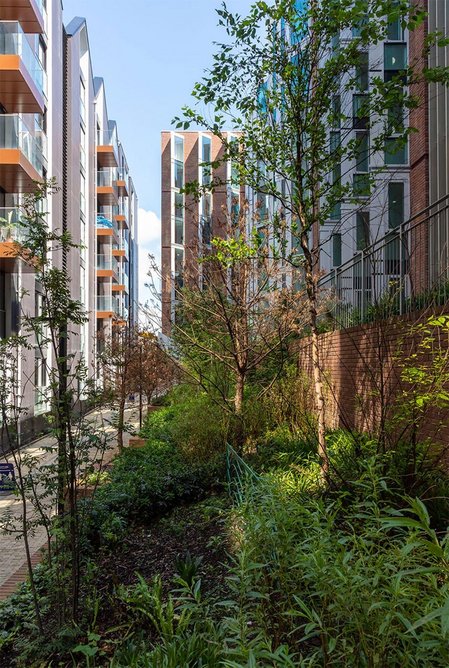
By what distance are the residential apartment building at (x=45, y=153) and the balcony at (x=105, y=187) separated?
141mm

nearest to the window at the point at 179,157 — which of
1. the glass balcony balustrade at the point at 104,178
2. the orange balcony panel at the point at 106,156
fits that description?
the orange balcony panel at the point at 106,156

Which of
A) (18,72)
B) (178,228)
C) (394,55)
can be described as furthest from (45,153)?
(178,228)

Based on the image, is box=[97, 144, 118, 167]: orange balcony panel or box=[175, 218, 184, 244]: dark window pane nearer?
box=[97, 144, 118, 167]: orange balcony panel

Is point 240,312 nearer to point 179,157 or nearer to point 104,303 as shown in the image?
point 104,303

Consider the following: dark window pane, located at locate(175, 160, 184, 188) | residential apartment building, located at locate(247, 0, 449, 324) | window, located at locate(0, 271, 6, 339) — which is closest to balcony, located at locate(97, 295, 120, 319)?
residential apartment building, located at locate(247, 0, 449, 324)

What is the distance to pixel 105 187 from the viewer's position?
1718 inches

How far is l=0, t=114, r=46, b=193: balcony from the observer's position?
18188mm

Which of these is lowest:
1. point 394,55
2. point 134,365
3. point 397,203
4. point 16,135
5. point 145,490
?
point 145,490

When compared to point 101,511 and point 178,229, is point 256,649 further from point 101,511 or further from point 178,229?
point 178,229

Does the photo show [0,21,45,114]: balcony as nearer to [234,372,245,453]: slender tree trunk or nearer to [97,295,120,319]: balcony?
[234,372,245,453]: slender tree trunk

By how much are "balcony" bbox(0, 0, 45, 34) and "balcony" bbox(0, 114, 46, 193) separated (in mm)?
3313

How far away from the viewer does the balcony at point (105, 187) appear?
43625 mm

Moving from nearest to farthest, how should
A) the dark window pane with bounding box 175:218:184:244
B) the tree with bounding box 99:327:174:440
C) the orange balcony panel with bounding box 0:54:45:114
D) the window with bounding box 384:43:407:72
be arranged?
the tree with bounding box 99:327:174:440 → the orange balcony panel with bounding box 0:54:45:114 → the window with bounding box 384:43:407:72 → the dark window pane with bounding box 175:218:184:244

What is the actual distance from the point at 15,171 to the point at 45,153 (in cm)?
740
